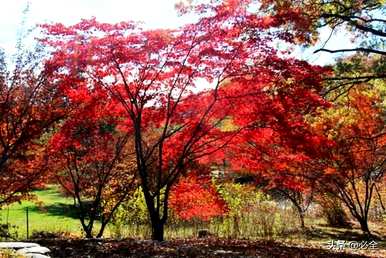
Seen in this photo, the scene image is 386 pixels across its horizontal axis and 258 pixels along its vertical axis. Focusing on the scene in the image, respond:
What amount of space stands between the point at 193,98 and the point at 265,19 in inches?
97.9

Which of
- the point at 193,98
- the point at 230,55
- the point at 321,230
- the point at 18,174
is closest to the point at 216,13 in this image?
the point at 230,55

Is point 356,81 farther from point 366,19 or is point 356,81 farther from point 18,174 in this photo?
point 18,174

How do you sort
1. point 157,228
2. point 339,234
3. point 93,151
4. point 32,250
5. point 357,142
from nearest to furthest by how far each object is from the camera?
point 32,250 < point 157,228 < point 93,151 < point 357,142 < point 339,234

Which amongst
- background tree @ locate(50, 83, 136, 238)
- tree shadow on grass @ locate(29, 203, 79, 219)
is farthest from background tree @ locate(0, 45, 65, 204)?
tree shadow on grass @ locate(29, 203, 79, 219)

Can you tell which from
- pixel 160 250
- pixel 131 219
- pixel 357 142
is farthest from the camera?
pixel 357 142

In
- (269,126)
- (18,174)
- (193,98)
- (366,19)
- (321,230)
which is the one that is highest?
(366,19)

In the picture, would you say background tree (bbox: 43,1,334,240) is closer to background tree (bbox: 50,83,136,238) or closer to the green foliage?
background tree (bbox: 50,83,136,238)

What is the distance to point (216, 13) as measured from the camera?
1063 centimetres

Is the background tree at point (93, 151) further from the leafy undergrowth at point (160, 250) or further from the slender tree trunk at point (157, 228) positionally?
the leafy undergrowth at point (160, 250)

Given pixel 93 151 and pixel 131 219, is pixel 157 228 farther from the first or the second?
pixel 131 219

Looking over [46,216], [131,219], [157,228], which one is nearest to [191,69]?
[157,228]

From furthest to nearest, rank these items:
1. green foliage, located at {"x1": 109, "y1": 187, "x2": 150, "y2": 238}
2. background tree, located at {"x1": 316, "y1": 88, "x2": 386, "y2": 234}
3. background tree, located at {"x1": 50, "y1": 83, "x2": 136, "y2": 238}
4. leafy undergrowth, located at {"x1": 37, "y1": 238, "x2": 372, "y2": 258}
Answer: green foliage, located at {"x1": 109, "y1": 187, "x2": 150, "y2": 238}
background tree, located at {"x1": 316, "y1": 88, "x2": 386, "y2": 234}
background tree, located at {"x1": 50, "y1": 83, "x2": 136, "y2": 238}
leafy undergrowth, located at {"x1": 37, "y1": 238, "x2": 372, "y2": 258}

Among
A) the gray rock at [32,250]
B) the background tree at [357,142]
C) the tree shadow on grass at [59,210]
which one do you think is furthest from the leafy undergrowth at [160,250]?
the tree shadow on grass at [59,210]

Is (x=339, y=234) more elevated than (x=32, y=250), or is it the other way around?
(x=32, y=250)
